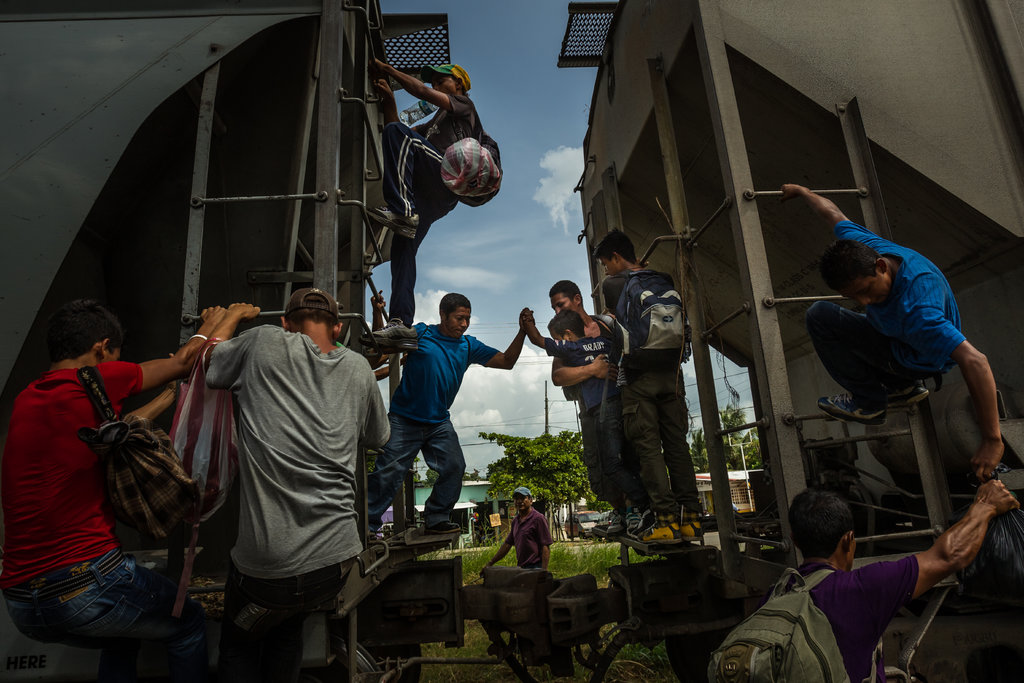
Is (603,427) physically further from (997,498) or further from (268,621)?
(268,621)

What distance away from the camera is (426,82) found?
446 centimetres

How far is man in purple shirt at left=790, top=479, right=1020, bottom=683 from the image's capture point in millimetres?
1879

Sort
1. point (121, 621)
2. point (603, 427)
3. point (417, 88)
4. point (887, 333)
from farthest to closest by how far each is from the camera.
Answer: point (603, 427) < point (417, 88) < point (887, 333) < point (121, 621)

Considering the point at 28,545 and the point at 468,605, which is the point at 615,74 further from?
the point at 28,545

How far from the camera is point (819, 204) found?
116 inches

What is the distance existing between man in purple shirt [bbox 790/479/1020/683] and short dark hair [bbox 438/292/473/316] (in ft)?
8.85

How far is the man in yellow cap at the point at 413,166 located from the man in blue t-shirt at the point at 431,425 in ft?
0.93

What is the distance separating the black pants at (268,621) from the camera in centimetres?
203

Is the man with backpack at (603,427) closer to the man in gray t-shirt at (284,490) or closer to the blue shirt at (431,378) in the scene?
the blue shirt at (431,378)

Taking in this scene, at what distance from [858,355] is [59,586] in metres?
3.40

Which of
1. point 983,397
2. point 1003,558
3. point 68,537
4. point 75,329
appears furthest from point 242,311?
point 1003,558

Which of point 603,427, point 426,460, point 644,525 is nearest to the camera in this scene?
→ point 644,525

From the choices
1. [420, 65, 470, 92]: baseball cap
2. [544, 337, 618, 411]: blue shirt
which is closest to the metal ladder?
[420, 65, 470, 92]: baseball cap

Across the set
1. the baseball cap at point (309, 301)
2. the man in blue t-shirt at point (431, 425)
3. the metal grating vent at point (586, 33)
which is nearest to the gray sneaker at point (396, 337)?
the man in blue t-shirt at point (431, 425)
